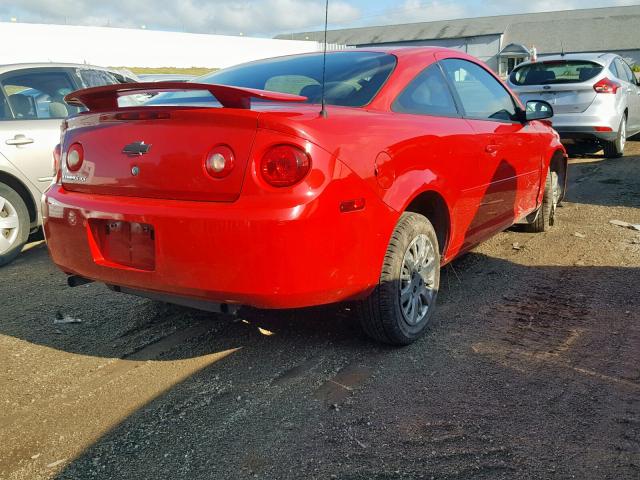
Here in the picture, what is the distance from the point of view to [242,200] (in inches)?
106

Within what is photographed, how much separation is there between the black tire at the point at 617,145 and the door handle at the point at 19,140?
28.6 ft

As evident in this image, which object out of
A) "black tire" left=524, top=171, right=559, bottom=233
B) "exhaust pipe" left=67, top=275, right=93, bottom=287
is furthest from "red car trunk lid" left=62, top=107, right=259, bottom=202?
"black tire" left=524, top=171, right=559, bottom=233

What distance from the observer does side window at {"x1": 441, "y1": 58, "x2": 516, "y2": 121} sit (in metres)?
4.20

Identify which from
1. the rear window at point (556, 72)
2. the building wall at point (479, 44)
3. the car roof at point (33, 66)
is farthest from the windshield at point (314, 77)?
the building wall at point (479, 44)

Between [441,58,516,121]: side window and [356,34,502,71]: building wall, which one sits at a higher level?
[441,58,516,121]: side window

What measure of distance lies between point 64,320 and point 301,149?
7.50 feet

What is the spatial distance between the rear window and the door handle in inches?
298

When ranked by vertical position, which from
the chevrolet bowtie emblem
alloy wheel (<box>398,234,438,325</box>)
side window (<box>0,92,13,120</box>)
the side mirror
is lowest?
alloy wheel (<box>398,234,438,325</box>)

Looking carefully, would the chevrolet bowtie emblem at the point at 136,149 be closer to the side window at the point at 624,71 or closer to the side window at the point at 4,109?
the side window at the point at 4,109

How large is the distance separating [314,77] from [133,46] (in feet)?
153

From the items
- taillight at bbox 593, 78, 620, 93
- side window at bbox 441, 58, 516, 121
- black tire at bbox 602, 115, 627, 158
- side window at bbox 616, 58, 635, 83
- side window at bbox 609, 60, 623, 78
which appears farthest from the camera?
side window at bbox 616, 58, 635, 83

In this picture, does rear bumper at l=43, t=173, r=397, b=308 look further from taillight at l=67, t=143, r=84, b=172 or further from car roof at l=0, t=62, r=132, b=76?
car roof at l=0, t=62, r=132, b=76

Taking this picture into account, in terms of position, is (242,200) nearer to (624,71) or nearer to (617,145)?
(617,145)

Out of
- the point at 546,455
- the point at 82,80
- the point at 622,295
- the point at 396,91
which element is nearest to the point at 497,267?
the point at 622,295
